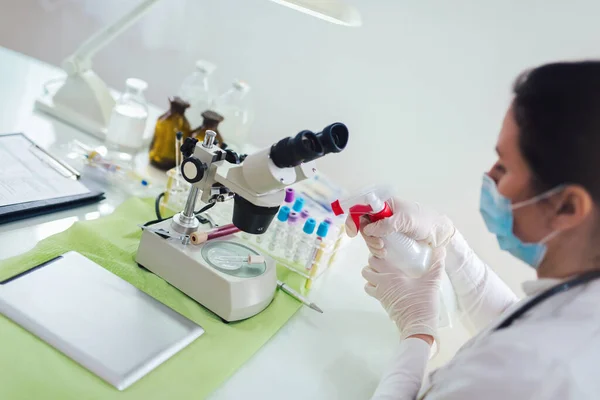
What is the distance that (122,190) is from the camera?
1.29 metres

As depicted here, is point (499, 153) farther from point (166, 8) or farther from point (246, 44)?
point (166, 8)

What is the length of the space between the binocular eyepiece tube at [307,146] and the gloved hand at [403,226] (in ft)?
0.81

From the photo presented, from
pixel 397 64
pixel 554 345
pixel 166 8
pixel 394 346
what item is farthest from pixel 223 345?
pixel 166 8

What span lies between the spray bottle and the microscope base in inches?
7.5

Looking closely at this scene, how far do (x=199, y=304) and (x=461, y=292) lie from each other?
593mm

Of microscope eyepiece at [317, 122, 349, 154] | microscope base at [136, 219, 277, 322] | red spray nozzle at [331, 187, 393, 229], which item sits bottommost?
microscope base at [136, 219, 277, 322]

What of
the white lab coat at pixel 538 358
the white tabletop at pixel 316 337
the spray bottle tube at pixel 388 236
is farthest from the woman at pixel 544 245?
the spray bottle tube at pixel 388 236

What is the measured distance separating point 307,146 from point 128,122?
0.80m

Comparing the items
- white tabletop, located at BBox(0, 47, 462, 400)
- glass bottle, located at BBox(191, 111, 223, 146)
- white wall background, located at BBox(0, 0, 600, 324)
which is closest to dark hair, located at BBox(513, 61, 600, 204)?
white tabletop, located at BBox(0, 47, 462, 400)

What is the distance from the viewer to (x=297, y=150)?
81 cm

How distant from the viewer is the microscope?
0.83 metres

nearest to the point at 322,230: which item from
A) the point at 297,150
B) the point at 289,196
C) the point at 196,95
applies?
the point at 289,196

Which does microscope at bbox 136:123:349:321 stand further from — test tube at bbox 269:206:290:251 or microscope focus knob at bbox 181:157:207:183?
A: test tube at bbox 269:206:290:251

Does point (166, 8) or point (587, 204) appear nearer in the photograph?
point (587, 204)
